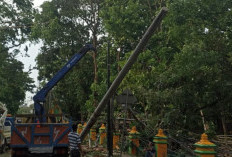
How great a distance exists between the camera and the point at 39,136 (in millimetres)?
10945

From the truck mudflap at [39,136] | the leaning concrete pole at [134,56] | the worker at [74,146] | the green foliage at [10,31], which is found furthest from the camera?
the green foliage at [10,31]

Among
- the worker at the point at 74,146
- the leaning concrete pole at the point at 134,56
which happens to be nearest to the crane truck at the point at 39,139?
the leaning concrete pole at the point at 134,56

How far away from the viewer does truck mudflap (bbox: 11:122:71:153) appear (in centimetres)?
1067

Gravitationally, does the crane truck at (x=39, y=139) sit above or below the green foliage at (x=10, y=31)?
below

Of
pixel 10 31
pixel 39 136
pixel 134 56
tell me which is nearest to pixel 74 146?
pixel 39 136

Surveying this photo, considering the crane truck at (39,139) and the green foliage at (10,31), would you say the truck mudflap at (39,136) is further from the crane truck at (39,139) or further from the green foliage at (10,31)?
the green foliage at (10,31)

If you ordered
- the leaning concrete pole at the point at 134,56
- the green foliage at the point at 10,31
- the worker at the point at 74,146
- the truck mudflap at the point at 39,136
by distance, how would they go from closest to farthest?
the worker at the point at 74,146, the leaning concrete pole at the point at 134,56, the truck mudflap at the point at 39,136, the green foliage at the point at 10,31

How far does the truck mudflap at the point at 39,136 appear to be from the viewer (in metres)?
10.7

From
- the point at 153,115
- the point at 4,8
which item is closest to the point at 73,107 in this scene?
the point at 4,8

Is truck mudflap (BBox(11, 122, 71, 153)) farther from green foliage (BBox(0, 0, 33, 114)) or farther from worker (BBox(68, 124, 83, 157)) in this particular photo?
green foliage (BBox(0, 0, 33, 114))

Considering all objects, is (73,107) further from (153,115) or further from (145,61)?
(153,115)

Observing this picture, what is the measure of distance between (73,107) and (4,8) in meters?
12.9

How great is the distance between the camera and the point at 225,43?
537 inches

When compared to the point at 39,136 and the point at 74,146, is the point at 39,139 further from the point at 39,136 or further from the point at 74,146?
the point at 74,146
